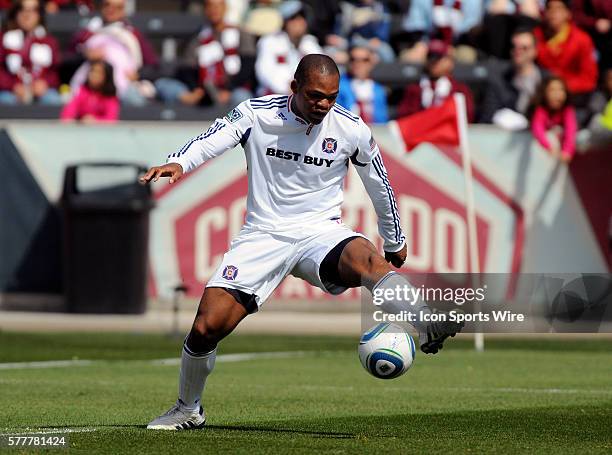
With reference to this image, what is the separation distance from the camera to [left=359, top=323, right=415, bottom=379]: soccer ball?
8422 millimetres

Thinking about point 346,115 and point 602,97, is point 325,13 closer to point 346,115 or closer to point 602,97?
point 602,97

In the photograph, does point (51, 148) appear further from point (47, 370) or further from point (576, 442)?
point (576, 442)

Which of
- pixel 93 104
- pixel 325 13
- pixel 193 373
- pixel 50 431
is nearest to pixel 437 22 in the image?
pixel 325 13

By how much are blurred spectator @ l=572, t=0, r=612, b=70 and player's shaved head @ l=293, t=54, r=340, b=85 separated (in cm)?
1323

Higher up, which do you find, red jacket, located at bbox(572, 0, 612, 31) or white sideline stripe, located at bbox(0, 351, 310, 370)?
red jacket, located at bbox(572, 0, 612, 31)

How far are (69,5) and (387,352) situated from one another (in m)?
16.4

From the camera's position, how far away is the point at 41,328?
1839 cm

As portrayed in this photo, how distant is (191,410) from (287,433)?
0.64m

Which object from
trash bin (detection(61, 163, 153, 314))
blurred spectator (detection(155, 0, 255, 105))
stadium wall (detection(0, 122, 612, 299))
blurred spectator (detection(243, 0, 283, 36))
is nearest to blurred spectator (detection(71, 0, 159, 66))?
blurred spectator (detection(155, 0, 255, 105))

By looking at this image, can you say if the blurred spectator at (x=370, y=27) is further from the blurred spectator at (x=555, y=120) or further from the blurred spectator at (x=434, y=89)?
the blurred spectator at (x=555, y=120)

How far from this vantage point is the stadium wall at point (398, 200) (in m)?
19.3

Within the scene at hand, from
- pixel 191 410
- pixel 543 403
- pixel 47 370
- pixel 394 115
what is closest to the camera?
pixel 191 410

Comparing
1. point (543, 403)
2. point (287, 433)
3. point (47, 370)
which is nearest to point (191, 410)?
point (287, 433)

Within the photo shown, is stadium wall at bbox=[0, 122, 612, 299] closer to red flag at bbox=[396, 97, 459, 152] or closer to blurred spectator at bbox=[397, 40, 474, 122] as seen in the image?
blurred spectator at bbox=[397, 40, 474, 122]
